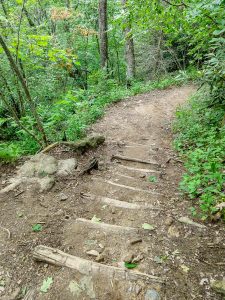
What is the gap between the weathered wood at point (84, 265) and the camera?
222cm

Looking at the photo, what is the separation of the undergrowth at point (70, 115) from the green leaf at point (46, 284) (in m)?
2.84

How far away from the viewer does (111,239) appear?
280cm

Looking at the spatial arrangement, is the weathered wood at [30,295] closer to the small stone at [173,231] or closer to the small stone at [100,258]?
the small stone at [100,258]

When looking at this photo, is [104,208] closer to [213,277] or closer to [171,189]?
[171,189]

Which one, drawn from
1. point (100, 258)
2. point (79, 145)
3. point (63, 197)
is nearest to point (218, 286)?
point (100, 258)

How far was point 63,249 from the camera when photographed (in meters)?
2.71

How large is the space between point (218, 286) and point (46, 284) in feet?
5.32

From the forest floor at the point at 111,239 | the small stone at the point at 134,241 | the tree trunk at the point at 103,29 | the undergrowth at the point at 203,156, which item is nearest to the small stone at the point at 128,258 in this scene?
the forest floor at the point at 111,239

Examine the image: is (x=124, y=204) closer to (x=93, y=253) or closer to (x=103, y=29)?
(x=93, y=253)

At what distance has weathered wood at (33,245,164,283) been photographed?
7.29ft

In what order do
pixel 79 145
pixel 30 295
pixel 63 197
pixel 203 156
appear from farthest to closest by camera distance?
pixel 79 145
pixel 203 156
pixel 63 197
pixel 30 295

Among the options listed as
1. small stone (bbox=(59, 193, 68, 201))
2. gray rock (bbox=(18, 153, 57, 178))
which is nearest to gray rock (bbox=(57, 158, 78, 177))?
gray rock (bbox=(18, 153, 57, 178))

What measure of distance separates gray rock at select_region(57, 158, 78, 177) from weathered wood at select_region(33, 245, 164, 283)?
6.02ft

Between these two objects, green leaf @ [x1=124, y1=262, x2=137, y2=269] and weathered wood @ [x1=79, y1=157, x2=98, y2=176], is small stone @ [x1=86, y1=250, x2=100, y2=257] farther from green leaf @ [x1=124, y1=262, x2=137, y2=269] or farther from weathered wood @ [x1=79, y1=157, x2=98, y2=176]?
weathered wood @ [x1=79, y1=157, x2=98, y2=176]
